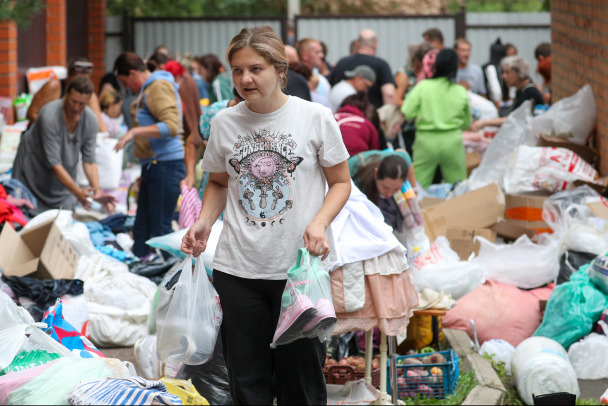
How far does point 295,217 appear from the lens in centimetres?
351

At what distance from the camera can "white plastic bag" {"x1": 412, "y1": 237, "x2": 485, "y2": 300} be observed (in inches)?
243

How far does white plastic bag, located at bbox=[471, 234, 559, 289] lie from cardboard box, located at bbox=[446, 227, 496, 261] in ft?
2.04

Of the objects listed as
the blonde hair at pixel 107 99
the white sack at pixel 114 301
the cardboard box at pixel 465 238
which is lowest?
the white sack at pixel 114 301

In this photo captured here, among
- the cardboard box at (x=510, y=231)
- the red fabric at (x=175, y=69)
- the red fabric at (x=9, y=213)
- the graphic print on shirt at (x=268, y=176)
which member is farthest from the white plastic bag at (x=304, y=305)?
the red fabric at (x=175, y=69)

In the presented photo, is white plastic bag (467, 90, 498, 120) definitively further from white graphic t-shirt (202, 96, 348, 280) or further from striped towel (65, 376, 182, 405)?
striped towel (65, 376, 182, 405)

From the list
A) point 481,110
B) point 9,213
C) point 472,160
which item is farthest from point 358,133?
point 481,110

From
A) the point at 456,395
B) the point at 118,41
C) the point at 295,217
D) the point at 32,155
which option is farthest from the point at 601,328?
the point at 118,41

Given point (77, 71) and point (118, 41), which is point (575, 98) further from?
point (118, 41)

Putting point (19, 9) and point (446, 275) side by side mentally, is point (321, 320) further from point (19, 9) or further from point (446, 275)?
point (19, 9)

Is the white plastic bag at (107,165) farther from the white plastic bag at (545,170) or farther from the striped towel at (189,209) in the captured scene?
the striped towel at (189,209)

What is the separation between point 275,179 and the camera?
3.51 metres

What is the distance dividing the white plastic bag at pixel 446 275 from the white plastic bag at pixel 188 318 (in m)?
2.63

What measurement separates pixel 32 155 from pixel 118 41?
1079 centimetres

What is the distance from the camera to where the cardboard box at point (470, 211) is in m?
7.73
